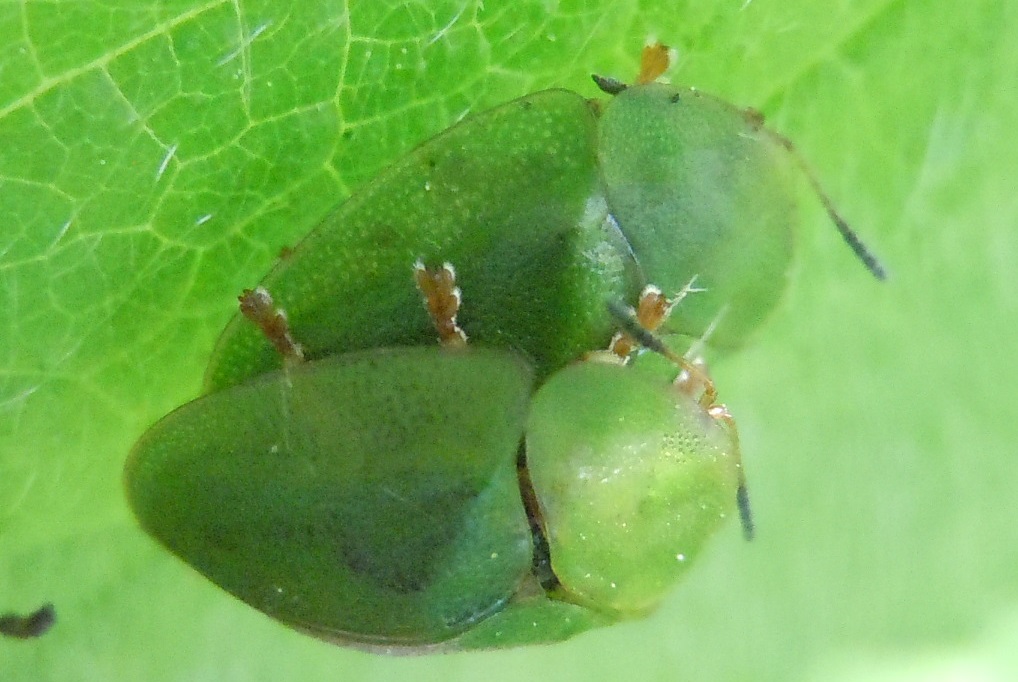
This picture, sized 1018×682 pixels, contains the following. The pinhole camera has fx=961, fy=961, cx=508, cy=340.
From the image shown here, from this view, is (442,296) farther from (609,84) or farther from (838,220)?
(838,220)

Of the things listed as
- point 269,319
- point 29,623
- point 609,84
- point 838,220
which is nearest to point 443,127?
point 609,84

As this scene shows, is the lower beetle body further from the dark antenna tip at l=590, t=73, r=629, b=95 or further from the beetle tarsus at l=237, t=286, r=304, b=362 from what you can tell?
the dark antenna tip at l=590, t=73, r=629, b=95

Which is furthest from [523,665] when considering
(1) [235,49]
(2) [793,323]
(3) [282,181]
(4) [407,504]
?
(1) [235,49]

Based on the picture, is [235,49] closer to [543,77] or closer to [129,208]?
[129,208]

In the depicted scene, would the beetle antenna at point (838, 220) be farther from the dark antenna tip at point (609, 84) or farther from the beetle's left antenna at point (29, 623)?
the beetle's left antenna at point (29, 623)

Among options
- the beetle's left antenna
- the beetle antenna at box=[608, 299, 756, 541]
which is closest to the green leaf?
the beetle's left antenna

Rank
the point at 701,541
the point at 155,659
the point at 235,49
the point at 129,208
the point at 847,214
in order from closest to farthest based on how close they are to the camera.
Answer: the point at 235,49, the point at 129,208, the point at 701,541, the point at 155,659, the point at 847,214
